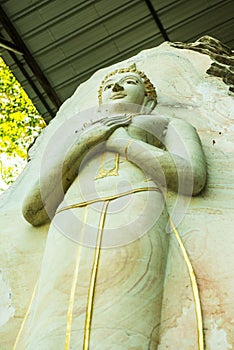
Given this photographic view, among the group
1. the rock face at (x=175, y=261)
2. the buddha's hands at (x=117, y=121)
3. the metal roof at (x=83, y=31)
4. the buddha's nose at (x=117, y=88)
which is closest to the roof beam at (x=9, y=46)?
the metal roof at (x=83, y=31)

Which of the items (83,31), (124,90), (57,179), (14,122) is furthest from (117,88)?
(14,122)

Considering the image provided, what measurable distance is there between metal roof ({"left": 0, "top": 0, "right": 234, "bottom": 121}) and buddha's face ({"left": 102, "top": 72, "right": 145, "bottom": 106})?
145 inches

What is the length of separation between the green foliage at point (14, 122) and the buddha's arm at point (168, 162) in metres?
6.54

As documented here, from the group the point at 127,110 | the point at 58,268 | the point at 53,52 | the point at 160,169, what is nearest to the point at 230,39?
the point at 53,52

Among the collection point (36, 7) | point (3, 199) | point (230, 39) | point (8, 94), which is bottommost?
point (230, 39)

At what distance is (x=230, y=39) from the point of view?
791 centimetres

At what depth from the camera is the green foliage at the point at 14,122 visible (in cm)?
943

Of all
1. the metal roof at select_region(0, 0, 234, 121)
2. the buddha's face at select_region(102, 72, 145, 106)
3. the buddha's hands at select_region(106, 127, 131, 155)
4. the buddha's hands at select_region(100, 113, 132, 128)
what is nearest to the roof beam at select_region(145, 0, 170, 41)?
the metal roof at select_region(0, 0, 234, 121)

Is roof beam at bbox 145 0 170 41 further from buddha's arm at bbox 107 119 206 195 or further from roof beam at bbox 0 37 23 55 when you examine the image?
buddha's arm at bbox 107 119 206 195

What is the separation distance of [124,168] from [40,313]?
930mm

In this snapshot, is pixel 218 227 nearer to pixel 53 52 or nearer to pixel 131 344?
pixel 131 344

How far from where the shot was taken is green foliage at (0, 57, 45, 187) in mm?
9430

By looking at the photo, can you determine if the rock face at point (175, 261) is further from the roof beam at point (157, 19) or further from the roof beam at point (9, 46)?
the roof beam at point (157, 19)

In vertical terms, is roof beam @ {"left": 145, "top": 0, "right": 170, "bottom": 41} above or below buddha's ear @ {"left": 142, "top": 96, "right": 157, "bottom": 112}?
below
